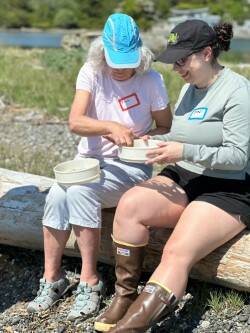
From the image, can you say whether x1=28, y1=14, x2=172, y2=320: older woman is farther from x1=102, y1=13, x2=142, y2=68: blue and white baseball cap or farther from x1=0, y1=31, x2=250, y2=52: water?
x1=0, y1=31, x2=250, y2=52: water

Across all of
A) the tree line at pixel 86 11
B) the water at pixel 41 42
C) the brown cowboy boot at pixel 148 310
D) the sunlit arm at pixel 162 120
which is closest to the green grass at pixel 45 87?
the sunlit arm at pixel 162 120

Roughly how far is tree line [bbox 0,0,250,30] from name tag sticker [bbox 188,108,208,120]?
79.7 meters

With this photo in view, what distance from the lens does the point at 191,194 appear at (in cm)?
316

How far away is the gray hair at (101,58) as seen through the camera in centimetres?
334

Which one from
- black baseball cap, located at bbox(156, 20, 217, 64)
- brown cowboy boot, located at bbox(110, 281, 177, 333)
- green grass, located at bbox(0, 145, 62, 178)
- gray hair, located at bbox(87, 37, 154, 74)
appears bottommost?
green grass, located at bbox(0, 145, 62, 178)

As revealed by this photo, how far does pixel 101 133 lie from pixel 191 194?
1.87 ft

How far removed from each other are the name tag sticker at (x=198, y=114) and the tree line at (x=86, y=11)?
262ft

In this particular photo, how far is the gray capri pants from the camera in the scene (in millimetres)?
3109

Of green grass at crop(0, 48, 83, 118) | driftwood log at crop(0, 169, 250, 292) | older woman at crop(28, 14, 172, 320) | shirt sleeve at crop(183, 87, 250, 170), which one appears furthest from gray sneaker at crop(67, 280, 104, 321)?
green grass at crop(0, 48, 83, 118)

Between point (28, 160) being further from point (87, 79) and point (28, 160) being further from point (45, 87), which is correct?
point (45, 87)

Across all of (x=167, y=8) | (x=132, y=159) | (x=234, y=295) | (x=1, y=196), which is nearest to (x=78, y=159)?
(x=132, y=159)

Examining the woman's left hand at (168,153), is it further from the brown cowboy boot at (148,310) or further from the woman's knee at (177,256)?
the brown cowboy boot at (148,310)

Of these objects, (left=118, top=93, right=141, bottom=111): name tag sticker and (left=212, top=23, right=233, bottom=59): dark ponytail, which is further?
(left=118, top=93, right=141, bottom=111): name tag sticker

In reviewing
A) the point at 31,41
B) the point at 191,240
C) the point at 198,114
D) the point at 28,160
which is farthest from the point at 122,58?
the point at 31,41
